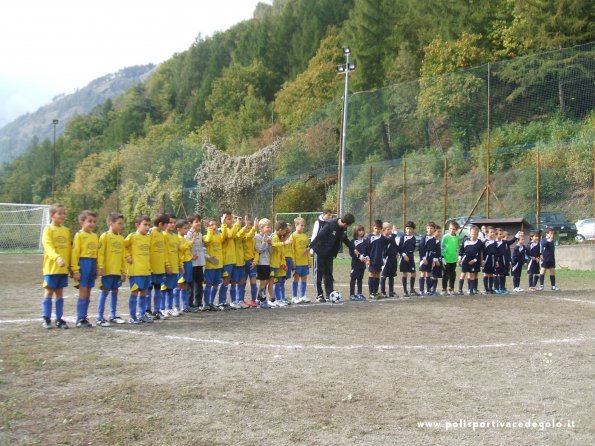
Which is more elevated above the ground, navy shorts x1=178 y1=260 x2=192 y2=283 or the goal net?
the goal net

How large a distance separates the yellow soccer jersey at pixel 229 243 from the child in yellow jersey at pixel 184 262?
0.69 m

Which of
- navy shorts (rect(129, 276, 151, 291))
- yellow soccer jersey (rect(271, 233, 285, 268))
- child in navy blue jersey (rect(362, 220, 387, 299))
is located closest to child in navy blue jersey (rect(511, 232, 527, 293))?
child in navy blue jersey (rect(362, 220, 387, 299))

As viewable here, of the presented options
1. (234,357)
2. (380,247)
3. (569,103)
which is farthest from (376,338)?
(569,103)

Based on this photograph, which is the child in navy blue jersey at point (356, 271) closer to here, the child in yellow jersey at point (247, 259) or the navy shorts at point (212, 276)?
the child in yellow jersey at point (247, 259)

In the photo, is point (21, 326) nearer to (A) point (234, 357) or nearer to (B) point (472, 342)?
(A) point (234, 357)

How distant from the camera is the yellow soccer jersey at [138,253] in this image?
34.6 feet

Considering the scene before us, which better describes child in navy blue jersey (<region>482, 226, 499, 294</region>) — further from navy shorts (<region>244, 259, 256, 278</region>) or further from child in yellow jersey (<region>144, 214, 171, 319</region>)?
child in yellow jersey (<region>144, 214, 171, 319</region>)

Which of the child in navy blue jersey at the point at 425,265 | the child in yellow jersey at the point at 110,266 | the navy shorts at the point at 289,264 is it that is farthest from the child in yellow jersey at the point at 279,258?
the child in navy blue jersey at the point at 425,265

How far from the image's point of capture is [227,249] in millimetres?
12648

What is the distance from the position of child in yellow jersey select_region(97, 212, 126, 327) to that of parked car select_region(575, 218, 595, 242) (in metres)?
19.0

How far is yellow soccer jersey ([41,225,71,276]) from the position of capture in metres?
9.63

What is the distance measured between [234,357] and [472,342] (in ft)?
10.3

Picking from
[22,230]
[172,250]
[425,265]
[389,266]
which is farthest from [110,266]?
[22,230]

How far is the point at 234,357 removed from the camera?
7.50m
